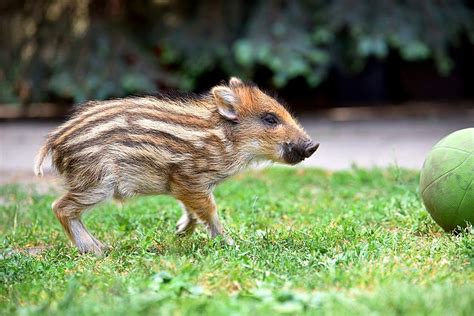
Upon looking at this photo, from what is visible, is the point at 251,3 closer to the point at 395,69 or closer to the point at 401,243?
the point at 395,69

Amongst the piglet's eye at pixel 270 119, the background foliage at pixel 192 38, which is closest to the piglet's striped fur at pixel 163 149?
the piglet's eye at pixel 270 119

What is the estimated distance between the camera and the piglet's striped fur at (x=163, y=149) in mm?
6375

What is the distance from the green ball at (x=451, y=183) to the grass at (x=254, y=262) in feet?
0.59

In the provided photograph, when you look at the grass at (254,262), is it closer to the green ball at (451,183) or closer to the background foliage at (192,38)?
the green ball at (451,183)

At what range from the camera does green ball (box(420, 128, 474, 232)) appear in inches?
246

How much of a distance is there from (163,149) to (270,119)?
99 centimetres

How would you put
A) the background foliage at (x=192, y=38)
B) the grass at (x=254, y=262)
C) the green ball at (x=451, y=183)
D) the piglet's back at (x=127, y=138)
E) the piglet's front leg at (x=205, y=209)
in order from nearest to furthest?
1. the grass at (x=254, y=262)
2. the green ball at (x=451, y=183)
3. the piglet's back at (x=127, y=138)
4. the piglet's front leg at (x=205, y=209)
5. the background foliage at (x=192, y=38)

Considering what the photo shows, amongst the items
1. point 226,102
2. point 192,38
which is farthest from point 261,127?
point 192,38

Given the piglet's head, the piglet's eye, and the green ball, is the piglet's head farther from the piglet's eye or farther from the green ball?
the green ball

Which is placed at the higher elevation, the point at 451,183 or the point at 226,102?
the point at 226,102

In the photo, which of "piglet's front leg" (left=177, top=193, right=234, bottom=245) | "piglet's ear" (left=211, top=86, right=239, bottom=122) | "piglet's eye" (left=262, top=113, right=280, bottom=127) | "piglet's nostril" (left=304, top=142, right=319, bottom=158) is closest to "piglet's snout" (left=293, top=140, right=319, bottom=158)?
"piglet's nostril" (left=304, top=142, right=319, bottom=158)

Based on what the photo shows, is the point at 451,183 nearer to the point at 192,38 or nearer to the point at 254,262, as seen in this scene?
the point at 254,262

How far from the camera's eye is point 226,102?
679 cm

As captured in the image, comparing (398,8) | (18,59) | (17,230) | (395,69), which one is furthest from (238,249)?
(395,69)
